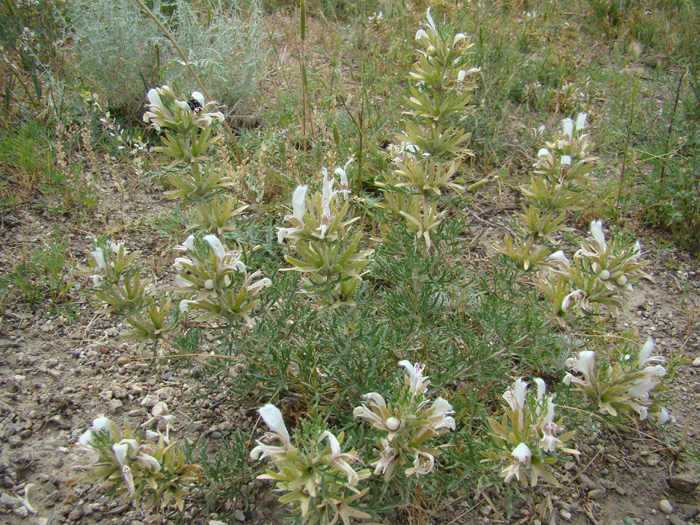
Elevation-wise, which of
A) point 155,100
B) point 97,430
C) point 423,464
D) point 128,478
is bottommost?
point 423,464

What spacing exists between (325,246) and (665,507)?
189 centimetres

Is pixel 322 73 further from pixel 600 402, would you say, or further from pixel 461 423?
pixel 600 402

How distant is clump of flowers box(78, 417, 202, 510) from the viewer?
1385 mm

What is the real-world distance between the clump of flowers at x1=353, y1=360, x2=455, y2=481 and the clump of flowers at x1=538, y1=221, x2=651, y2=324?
0.72 meters

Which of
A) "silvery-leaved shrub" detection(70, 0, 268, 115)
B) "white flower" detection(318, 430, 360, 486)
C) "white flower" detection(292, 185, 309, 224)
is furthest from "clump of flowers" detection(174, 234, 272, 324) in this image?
"silvery-leaved shrub" detection(70, 0, 268, 115)

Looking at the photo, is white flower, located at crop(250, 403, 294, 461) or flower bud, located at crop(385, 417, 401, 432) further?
flower bud, located at crop(385, 417, 401, 432)

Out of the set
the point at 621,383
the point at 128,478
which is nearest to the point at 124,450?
the point at 128,478

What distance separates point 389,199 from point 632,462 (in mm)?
1687

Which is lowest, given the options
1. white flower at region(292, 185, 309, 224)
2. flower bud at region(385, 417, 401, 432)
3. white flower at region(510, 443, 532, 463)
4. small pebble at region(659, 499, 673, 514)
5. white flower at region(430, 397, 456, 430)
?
small pebble at region(659, 499, 673, 514)

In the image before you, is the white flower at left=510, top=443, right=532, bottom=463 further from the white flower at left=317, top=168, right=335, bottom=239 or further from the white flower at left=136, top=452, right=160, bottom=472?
the white flower at left=136, top=452, right=160, bottom=472

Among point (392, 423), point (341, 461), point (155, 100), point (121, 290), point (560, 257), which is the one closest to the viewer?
point (341, 461)

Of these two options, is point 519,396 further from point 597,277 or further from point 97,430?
point 97,430

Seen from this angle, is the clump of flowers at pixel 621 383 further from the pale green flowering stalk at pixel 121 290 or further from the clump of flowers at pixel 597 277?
the pale green flowering stalk at pixel 121 290

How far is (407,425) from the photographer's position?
4.72 ft
